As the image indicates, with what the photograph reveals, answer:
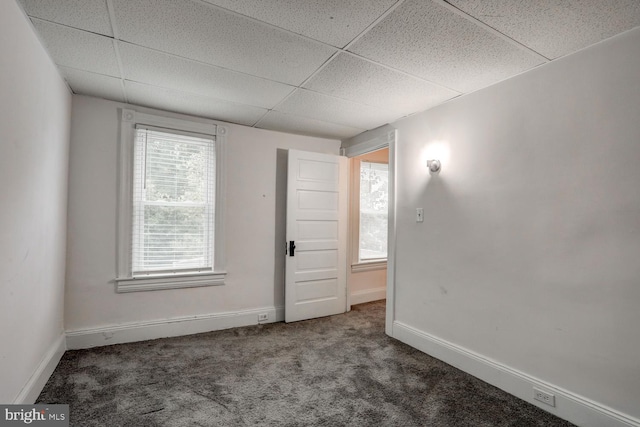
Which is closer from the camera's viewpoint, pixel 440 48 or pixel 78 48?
pixel 440 48

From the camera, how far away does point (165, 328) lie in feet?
11.0

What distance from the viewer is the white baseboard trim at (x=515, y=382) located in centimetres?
188

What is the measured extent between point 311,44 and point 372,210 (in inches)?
132

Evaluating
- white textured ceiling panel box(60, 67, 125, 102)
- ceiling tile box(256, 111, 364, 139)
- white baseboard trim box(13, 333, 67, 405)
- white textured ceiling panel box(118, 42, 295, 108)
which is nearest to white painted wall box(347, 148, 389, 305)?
ceiling tile box(256, 111, 364, 139)

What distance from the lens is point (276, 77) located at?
2518 mm

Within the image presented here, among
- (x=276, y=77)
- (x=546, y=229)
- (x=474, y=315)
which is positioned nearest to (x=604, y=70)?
(x=546, y=229)

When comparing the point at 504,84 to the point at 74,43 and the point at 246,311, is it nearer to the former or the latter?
the point at 74,43

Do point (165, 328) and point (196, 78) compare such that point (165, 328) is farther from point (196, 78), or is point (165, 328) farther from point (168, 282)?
point (196, 78)

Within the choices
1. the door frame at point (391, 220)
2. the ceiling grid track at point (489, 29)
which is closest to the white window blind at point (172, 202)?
the door frame at point (391, 220)

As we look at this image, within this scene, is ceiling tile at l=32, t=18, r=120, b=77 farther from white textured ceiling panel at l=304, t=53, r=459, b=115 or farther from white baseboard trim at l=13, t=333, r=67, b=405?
white baseboard trim at l=13, t=333, r=67, b=405

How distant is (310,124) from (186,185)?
1575 millimetres

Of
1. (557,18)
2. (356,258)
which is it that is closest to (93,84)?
(557,18)

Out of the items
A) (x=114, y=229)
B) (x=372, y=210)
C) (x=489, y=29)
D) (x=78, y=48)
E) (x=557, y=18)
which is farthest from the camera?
(x=372, y=210)

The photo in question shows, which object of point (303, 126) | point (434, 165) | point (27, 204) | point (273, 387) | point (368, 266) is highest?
point (303, 126)
